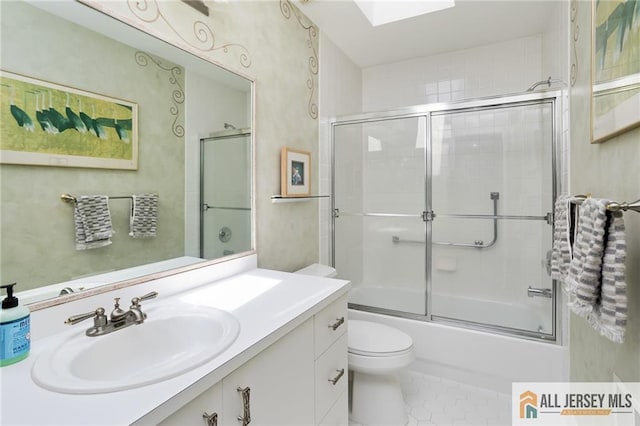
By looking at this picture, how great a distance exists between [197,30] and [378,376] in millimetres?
1879

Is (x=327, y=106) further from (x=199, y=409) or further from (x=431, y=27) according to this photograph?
(x=199, y=409)

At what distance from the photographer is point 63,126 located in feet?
3.04

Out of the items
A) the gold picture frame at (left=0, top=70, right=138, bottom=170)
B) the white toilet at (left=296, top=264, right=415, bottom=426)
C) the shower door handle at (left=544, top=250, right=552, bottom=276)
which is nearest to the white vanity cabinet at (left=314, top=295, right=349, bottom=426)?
the white toilet at (left=296, top=264, right=415, bottom=426)

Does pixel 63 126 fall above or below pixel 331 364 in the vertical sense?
above

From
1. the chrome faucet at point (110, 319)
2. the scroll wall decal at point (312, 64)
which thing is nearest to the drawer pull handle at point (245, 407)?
the chrome faucet at point (110, 319)

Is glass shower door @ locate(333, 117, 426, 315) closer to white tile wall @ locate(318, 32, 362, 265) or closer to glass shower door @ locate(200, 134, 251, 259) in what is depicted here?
white tile wall @ locate(318, 32, 362, 265)

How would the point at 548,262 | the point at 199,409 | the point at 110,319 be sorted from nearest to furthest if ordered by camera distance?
1. the point at 199,409
2. the point at 110,319
3. the point at 548,262

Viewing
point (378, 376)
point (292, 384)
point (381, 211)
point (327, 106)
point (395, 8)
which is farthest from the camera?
point (381, 211)

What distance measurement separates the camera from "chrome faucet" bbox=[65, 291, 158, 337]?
34.1 inches

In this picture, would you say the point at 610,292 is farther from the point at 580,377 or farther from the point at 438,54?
the point at 438,54

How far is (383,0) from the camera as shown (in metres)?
2.28

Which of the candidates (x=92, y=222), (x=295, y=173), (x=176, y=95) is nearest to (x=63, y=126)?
(x=92, y=222)

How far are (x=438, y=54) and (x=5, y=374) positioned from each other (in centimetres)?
331

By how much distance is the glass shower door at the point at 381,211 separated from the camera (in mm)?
2498
